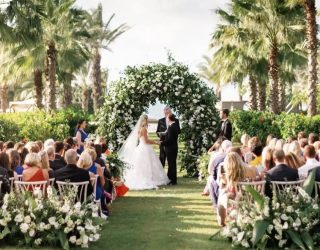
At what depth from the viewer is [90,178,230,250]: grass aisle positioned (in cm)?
898

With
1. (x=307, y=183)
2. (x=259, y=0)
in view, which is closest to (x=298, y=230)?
(x=307, y=183)

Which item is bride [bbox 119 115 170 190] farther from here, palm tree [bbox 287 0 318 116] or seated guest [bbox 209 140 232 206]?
palm tree [bbox 287 0 318 116]

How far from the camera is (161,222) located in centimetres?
1076

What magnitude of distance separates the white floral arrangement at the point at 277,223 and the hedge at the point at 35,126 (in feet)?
47.9

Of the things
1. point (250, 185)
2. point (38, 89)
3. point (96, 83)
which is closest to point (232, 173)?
point (250, 185)

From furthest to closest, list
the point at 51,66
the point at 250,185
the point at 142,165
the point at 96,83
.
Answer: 1. the point at 96,83
2. the point at 51,66
3. the point at 142,165
4. the point at 250,185

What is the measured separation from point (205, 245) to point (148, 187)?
23.0 ft

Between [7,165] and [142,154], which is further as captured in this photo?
[142,154]

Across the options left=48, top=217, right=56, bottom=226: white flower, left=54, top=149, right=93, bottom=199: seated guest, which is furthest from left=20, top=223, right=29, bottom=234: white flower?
left=54, top=149, right=93, bottom=199: seated guest

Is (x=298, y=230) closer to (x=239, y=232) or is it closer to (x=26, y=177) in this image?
(x=239, y=232)

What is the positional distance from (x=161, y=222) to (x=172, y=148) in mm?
6028

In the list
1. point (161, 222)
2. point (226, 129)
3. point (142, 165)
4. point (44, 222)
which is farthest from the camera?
point (226, 129)

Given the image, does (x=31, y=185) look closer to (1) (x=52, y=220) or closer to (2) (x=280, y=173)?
(1) (x=52, y=220)

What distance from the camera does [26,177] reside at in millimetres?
9289
